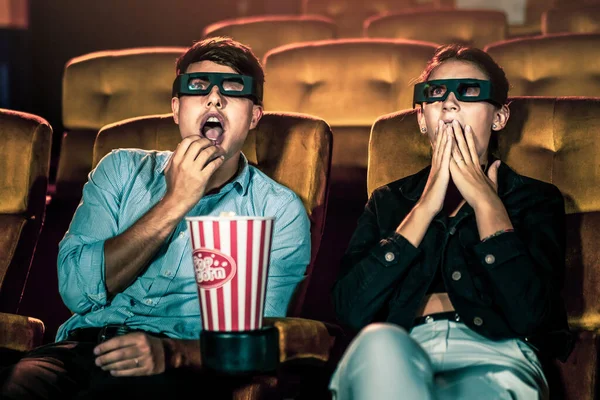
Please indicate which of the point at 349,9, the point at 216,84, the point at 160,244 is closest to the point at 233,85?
the point at 216,84

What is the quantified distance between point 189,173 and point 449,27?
12.0ft

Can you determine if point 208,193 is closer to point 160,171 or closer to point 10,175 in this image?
point 160,171

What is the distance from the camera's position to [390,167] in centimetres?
224

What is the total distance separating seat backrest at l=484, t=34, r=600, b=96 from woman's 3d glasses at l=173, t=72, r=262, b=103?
1869 mm

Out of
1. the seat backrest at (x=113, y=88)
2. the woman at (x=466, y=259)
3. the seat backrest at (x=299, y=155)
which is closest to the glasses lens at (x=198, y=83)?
the seat backrest at (x=299, y=155)

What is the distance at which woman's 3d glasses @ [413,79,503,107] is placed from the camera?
1.84m

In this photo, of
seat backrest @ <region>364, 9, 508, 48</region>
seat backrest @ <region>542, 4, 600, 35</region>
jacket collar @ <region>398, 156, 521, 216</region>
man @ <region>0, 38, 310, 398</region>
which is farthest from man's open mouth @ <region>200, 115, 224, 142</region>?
seat backrest @ <region>542, 4, 600, 35</region>

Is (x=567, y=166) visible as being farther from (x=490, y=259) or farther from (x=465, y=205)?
(x=490, y=259)

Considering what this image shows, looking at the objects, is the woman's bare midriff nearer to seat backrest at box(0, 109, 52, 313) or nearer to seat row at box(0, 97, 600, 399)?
seat row at box(0, 97, 600, 399)

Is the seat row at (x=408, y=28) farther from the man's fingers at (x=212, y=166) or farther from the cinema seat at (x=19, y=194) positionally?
the man's fingers at (x=212, y=166)

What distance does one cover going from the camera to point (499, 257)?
1654 mm

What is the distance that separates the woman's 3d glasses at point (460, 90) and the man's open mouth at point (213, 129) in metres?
0.47

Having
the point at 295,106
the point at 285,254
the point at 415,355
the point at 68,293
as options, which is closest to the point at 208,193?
the point at 285,254

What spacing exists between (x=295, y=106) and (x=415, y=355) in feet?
6.96
